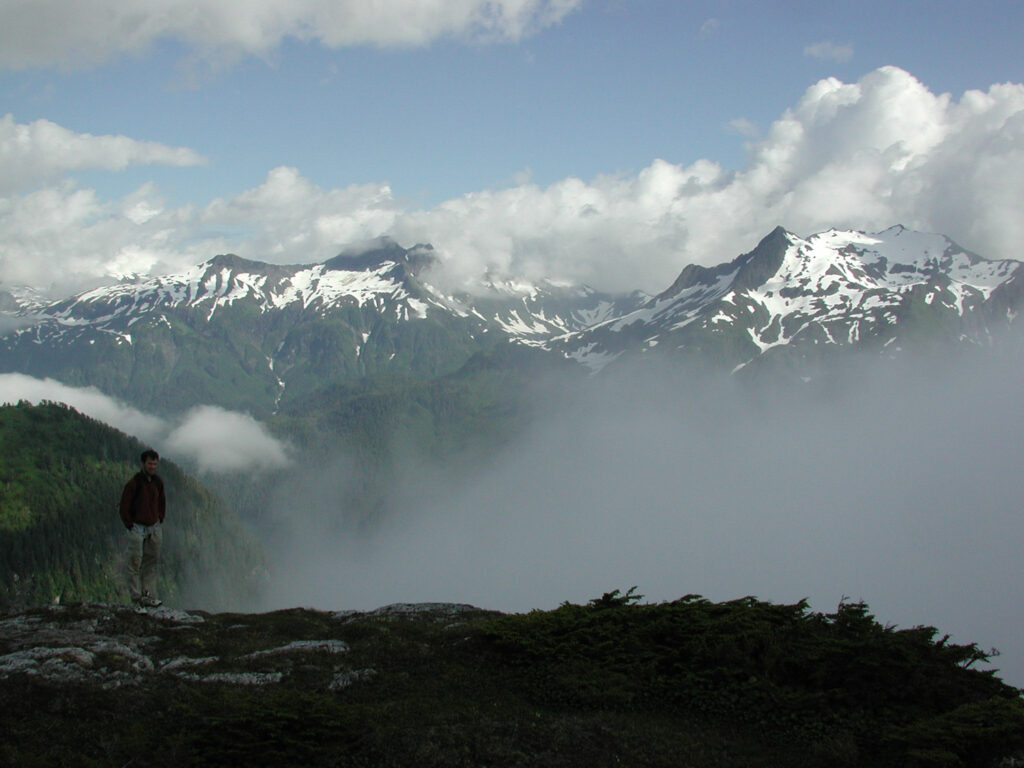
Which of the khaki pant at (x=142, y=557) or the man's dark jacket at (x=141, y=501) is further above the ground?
the man's dark jacket at (x=141, y=501)

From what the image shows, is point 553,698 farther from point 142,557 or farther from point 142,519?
point 142,557

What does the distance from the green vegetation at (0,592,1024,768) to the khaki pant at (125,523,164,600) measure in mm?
1303

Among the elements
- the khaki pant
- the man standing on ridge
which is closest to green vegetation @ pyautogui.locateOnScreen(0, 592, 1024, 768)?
the khaki pant

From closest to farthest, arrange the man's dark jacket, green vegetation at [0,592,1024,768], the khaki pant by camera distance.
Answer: green vegetation at [0,592,1024,768], the man's dark jacket, the khaki pant

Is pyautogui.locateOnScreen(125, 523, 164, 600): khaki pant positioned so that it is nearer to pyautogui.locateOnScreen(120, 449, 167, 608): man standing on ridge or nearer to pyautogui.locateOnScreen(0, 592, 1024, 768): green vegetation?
pyautogui.locateOnScreen(120, 449, 167, 608): man standing on ridge

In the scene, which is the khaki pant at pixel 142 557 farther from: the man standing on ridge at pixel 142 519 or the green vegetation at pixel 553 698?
the green vegetation at pixel 553 698

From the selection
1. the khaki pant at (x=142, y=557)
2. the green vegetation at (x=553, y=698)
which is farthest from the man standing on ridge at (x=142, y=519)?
the green vegetation at (x=553, y=698)

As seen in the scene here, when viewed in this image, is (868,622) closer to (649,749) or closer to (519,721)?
(649,749)

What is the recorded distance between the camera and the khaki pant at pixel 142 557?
81.0ft

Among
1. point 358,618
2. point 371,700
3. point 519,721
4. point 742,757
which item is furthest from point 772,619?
point 358,618

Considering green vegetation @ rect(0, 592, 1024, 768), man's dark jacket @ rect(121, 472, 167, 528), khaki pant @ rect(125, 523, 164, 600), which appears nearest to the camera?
green vegetation @ rect(0, 592, 1024, 768)

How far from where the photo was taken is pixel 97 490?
19950cm

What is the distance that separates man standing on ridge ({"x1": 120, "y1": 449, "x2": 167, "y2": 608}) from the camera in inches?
958

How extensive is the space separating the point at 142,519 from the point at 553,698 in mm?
15512
